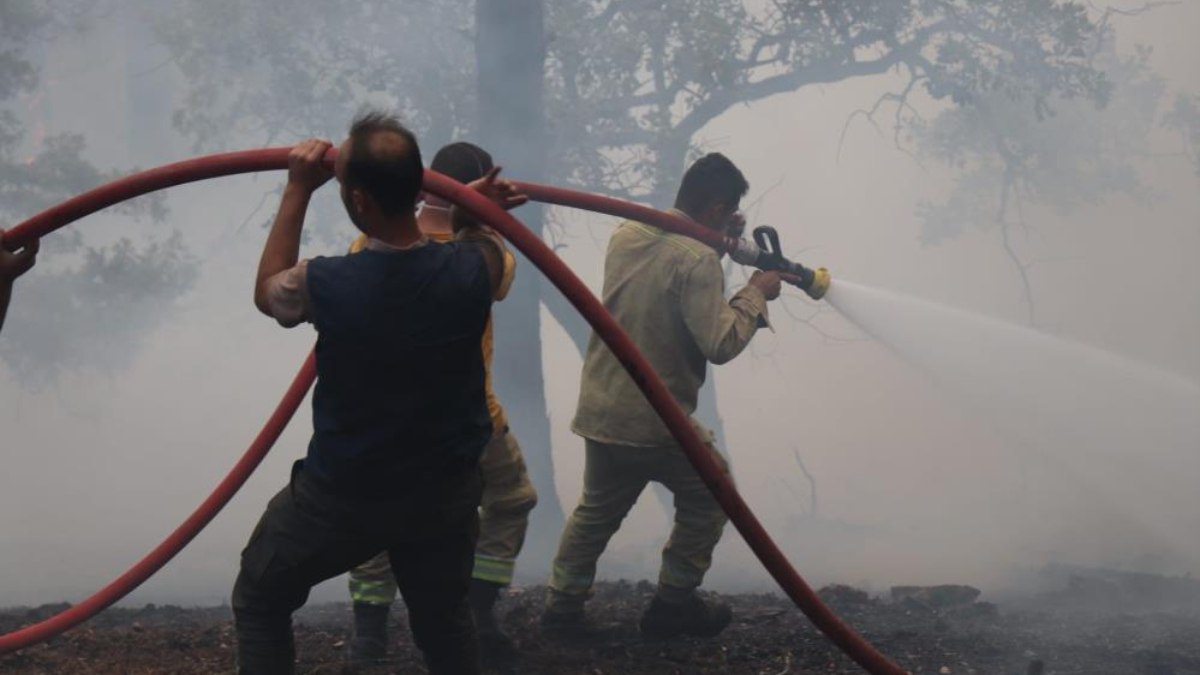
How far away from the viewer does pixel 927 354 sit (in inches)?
578

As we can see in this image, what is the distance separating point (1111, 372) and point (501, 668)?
12.2m

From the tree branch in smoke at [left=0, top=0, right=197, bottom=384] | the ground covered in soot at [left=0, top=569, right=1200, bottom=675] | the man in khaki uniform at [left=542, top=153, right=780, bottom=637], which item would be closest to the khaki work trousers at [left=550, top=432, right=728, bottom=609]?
the man in khaki uniform at [left=542, top=153, right=780, bottom=637]

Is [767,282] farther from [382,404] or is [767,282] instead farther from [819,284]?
[382,404]

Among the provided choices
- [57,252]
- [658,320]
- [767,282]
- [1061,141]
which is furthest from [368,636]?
[1061,141]

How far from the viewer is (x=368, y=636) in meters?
4.80

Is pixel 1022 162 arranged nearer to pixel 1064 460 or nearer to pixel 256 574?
pixel 1064 460

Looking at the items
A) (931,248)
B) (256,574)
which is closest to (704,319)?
(256,574)

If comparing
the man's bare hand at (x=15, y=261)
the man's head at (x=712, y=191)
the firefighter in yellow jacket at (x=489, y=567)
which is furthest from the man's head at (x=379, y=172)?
the man's head at (x=712, y=191)

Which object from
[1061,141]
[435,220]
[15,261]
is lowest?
[15,261]

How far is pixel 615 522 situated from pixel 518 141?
5.09m

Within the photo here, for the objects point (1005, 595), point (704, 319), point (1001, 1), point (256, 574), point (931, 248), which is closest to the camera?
point (256, 574)

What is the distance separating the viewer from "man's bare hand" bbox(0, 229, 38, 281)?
3.50 metres

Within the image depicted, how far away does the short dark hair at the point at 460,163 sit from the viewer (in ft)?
14.4

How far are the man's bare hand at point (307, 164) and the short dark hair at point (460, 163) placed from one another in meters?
1.12
